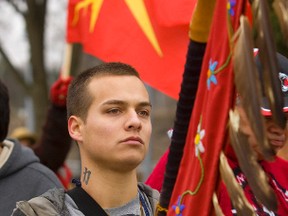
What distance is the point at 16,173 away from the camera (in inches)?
135

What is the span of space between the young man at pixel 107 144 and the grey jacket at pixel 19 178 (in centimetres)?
93

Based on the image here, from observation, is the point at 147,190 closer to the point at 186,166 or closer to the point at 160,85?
the point at 186,166

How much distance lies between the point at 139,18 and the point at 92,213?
2.45 meters

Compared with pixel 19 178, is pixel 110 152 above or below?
above

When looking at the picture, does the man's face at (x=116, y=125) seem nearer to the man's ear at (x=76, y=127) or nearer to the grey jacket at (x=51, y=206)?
the man's ear at (x=76, y=127)

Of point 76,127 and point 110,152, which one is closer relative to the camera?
point 110,152

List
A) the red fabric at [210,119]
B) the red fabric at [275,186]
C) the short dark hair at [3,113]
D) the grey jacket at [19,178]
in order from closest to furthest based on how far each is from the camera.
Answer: the red fabric at [210,119], the red fabric at [275,186], the grey jacket at [19,178], the short dark hair at [3,113]

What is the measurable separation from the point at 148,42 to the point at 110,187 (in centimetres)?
221

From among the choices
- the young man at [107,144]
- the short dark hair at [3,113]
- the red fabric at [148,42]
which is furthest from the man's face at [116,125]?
the red fabric at [148,42]

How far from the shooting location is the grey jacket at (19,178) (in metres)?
3.30

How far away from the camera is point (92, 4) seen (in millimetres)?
5176

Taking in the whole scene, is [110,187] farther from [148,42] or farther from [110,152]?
[148,42]

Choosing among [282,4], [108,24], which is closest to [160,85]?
[108,24]

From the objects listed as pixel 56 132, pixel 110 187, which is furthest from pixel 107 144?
pixel 56 132
